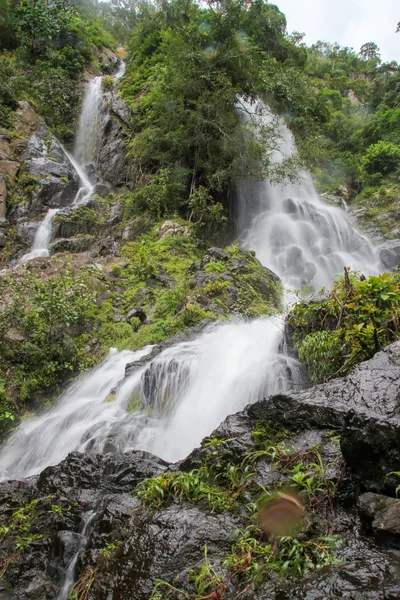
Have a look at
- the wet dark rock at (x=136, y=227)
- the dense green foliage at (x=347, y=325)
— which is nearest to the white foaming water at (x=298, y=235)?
the wet dark rock at (x=136, y=227)

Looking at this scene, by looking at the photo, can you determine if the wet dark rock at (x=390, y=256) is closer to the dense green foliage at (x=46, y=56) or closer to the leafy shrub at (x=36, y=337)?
the leafy shrub at (x=36, y=337)

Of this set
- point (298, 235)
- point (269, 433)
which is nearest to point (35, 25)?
point (298, 235)

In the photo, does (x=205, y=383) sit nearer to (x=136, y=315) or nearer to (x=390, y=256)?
(x=136, y=315)

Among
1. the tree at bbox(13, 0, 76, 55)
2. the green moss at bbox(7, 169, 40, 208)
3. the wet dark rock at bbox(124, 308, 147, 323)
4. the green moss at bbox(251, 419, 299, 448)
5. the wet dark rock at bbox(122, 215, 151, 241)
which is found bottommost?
the green moss at bbox(251, 419, 299, 448)

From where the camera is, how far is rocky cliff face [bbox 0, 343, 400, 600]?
247cm

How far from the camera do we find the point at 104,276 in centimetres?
1184

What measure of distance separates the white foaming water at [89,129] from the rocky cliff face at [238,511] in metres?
19.0

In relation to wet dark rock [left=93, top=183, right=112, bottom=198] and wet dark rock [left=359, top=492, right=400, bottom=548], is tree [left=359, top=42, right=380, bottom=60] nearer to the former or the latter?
wet dark rock [left=93, top=183, right=112, bottom=198]

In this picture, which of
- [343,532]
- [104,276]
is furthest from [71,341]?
[343,532]

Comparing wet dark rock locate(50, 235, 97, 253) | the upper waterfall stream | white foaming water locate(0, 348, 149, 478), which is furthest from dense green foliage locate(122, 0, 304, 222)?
white foaming water locate(0, 348, 149, 478)

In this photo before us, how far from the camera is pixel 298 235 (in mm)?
15648

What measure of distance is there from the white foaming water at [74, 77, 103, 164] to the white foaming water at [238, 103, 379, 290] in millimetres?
8493

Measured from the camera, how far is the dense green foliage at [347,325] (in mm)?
4605

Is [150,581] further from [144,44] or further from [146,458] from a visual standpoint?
[144,44]
